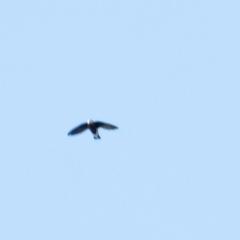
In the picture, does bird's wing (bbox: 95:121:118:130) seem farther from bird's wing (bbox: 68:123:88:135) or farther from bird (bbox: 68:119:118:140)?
bird's wing (bbox: 68:123:88:135)

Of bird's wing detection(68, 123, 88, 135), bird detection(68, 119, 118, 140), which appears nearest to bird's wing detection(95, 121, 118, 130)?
bird detection(68, 119, 118, 140)

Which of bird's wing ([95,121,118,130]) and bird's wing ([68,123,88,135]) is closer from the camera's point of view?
bird's wing ([95,121,118,130])

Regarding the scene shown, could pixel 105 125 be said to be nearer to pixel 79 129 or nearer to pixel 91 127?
pixel 91 127

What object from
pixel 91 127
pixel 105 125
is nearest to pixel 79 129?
pixel 91 127

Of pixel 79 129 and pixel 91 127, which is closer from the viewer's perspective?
pixel 91 127

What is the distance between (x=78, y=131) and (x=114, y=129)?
156 cm

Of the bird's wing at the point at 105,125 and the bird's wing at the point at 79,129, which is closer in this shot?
the bird's wing at the point at 105,125

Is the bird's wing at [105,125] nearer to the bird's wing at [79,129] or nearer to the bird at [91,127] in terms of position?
the bird at [91,127]

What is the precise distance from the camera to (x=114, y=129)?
2202cm

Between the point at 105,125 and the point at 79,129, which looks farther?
the point at 79,129

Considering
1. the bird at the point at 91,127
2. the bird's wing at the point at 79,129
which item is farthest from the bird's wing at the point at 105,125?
the bird's wing at the point at 79,129

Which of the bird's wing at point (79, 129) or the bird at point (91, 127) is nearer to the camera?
the bird at point (91, 127)

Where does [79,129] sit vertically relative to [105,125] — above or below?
above
